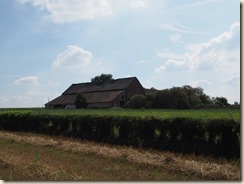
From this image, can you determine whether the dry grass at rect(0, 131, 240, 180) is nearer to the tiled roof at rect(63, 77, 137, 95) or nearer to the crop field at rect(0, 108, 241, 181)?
the crop field at rect(0, 108, 241, 181)

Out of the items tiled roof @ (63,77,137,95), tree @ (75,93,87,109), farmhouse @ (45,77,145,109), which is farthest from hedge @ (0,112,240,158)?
tiled roof @ (63,77,137,95)

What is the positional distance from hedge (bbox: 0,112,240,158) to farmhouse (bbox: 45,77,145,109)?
4978 centimetres

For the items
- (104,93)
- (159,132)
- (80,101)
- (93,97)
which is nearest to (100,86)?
(104,93)

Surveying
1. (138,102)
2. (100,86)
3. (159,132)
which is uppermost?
(100,86)

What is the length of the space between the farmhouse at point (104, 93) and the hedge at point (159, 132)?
163ft

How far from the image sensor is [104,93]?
80312 mm

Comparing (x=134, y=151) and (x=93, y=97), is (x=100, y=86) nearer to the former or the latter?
(x=93, y=97)

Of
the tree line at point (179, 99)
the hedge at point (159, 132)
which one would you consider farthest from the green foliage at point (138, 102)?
the hedge at point (159, 132)

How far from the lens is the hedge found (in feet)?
47.3

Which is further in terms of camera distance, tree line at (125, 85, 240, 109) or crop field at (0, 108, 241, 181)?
tree line at (125, 85, 240, 109)

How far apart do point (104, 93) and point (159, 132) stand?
63.0m

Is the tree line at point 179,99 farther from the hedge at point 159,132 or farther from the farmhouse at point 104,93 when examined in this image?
the hedge at point 159,132

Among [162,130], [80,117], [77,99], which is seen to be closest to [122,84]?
[77,99]

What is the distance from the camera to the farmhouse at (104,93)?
76.2m
